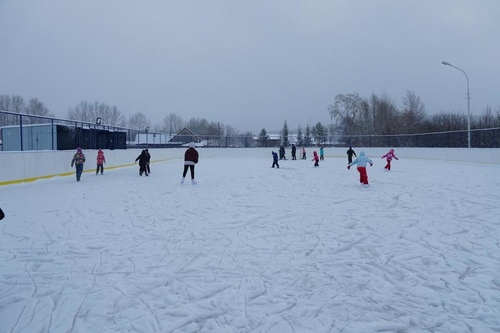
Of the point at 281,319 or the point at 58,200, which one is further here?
the point at 58,200

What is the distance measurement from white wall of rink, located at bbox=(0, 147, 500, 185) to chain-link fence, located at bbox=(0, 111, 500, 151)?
1.86ft

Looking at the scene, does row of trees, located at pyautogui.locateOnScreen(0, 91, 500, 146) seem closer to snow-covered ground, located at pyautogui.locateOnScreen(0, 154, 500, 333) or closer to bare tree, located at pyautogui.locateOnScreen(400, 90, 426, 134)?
bare tree, located at pyautogui.locateOnScreen(400, 90, 426, 134)

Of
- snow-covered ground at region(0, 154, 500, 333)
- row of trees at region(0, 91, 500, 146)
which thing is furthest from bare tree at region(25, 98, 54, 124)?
snow-covered ground at region(0, 154, 500, 333)

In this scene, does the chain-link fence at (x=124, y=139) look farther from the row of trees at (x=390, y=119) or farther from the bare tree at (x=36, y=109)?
the bare tree at (x=36, y=109)

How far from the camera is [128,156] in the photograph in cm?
2698

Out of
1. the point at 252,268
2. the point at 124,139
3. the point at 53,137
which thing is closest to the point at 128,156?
the point at 124,139

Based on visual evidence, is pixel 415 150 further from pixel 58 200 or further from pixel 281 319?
pixel 281 319

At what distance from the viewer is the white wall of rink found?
1419cm

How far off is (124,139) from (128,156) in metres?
2.18

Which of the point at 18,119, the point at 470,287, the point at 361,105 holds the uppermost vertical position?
the point at 361,105

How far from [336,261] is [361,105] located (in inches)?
2690

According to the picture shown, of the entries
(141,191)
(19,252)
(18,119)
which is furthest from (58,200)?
(18,119)

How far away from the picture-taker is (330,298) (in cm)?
374

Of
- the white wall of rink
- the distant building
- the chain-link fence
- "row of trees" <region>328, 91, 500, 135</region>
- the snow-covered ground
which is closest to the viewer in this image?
the snow-covered ground
